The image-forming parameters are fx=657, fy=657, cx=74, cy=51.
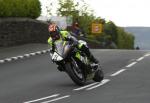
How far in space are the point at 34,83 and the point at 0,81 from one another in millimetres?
1339

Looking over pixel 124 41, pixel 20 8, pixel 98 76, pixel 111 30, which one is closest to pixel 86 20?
pixel 111 30

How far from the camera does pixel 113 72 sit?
2006cm

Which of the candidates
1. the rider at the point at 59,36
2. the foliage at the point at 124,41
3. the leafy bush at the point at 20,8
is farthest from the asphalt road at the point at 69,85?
the foliage at the point at 124,41

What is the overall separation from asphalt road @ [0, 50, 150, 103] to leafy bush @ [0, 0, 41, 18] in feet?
31.1

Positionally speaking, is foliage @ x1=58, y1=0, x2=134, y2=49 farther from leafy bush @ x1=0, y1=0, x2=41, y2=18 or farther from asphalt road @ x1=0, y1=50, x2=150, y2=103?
asphalt road @ x1=0, y1=50, x2=150, y2=103

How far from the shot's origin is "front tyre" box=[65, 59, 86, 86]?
53.7ft

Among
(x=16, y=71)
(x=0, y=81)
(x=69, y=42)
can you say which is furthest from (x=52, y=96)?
(x=16, y=71)

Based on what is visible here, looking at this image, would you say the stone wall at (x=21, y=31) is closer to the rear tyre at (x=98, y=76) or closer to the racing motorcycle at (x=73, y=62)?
the rear tyre at (x=98, y=76)

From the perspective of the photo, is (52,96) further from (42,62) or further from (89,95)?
(42,62)

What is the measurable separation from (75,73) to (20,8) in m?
19.7

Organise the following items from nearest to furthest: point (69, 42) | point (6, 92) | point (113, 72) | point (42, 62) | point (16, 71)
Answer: point (6, 92) → point (69, 42) → point (113, 72) → point (16, 71) → point (42, 62)

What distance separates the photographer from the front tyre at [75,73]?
1636cm

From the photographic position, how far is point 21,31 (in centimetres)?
3488

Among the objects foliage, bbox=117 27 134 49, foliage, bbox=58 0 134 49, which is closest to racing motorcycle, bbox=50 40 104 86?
foliage, bbox=58 0 134 49
